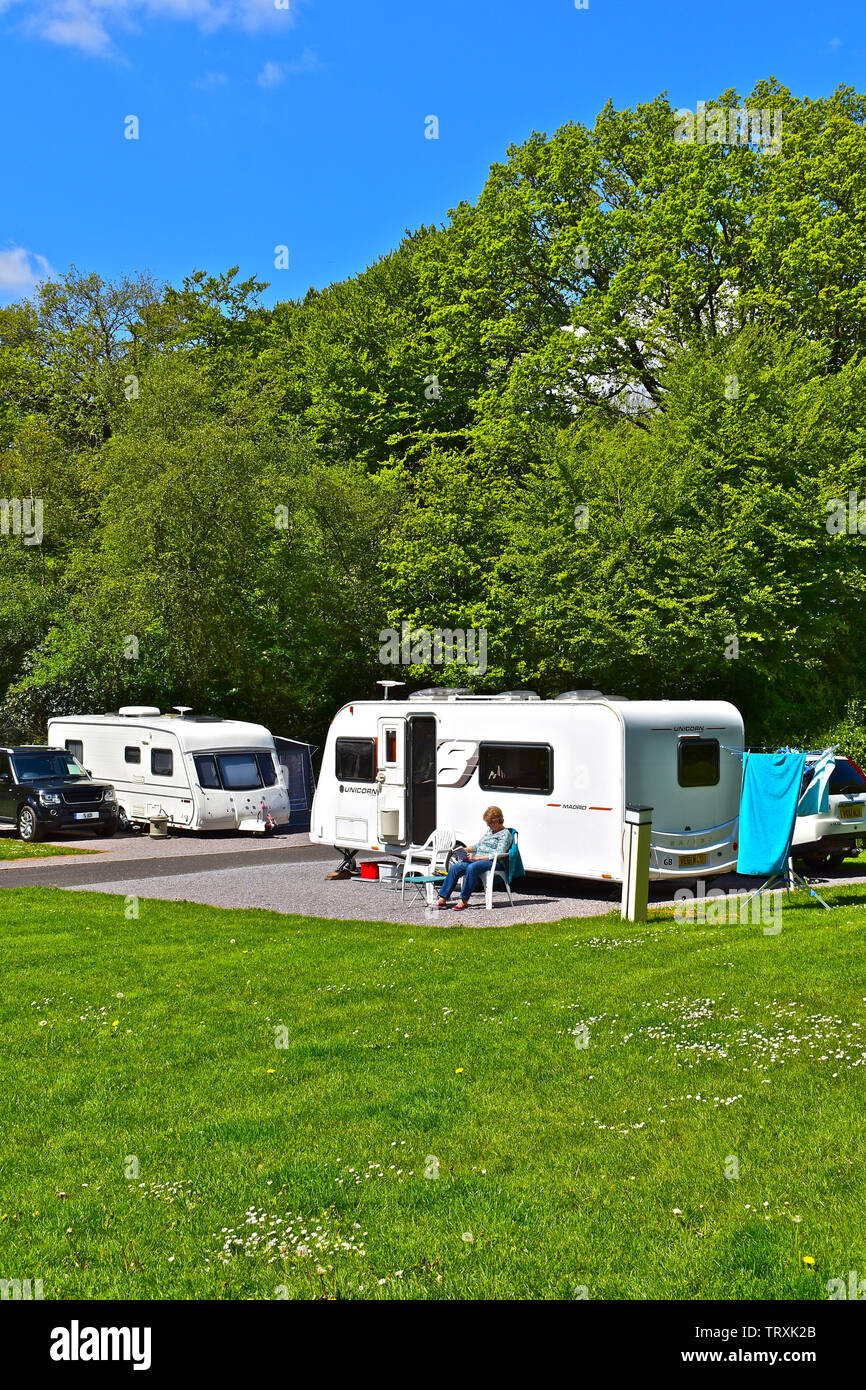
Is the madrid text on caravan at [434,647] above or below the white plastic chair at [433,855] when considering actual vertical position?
above

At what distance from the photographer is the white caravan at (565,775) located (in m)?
15.0

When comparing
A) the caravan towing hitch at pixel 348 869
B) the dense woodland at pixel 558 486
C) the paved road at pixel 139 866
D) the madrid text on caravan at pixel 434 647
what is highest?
the dense woodland at pixel 558 486

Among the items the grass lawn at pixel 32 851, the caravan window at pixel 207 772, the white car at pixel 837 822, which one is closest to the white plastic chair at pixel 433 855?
the white car at pixel 837 822

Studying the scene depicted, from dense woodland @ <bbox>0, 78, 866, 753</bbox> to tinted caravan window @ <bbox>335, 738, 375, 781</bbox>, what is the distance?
302 inches

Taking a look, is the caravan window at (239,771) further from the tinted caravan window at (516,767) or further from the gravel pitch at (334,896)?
the tinted caravan window at (516,767)

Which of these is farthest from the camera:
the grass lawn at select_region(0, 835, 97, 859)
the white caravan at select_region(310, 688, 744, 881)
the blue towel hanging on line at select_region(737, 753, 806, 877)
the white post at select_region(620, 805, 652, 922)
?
the grass lawn at select_region(0, 835, 97, 859)

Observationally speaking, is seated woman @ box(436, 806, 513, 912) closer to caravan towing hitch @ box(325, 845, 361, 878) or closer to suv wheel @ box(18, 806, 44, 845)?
caravan towing hitch @ box(325, 845, 361, 878)

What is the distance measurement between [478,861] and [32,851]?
1172 cm

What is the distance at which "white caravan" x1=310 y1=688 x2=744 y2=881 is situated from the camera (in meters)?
15.0

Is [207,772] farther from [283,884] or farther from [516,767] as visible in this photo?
[516,767]

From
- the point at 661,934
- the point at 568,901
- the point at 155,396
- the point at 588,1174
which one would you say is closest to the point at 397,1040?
the point at 588,1174

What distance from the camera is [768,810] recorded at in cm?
1409

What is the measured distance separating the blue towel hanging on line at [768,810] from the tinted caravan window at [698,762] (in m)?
1.30

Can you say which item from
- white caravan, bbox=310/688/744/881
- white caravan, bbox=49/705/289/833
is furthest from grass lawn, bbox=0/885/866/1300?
white caravan, bbox=49/705/289/833
